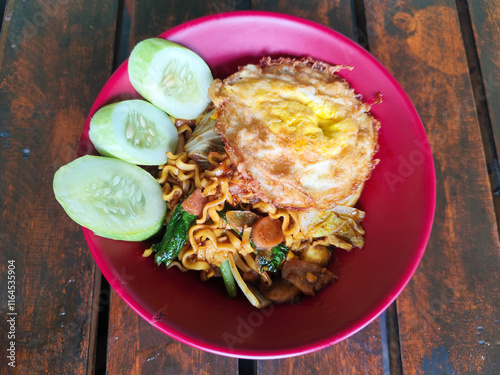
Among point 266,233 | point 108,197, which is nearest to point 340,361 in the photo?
point 266,233

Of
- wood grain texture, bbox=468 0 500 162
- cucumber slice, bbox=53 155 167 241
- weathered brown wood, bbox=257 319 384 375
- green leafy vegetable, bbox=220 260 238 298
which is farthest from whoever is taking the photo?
wood grain texture, bbox=468 0 500 162

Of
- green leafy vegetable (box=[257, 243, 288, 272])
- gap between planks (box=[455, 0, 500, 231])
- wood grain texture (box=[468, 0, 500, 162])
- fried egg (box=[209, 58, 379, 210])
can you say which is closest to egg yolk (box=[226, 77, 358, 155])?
fried egg (box=[209, 58, 379, 210])

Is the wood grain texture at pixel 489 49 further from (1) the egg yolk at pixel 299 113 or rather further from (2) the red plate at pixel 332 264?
(1) the egg yolk at pixel 299 113

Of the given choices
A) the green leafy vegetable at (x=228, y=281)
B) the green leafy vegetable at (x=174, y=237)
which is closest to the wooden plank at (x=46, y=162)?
the green leafy vegetable at (x=174, y=237)

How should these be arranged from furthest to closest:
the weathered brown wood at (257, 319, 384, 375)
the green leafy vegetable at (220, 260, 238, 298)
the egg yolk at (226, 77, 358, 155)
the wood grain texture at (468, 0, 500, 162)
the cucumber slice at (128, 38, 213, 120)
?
1. the wood grain texture at (468, 0, 500, 162)
2. the weathered brown wood at (257, 319, 384, 375)
3. the green leafy vegetable at (220, 260, 238, 298)
4. the cucumber slice at (128, 38, 213, 120)
5. the egg yolk at (226, 77, 358, 155)

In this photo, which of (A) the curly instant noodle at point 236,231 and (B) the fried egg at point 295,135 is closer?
(B) the fried egg at point 295,135

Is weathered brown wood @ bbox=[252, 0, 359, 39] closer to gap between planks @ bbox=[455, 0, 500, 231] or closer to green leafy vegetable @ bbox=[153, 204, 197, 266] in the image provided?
gap between planks @ bbox=[455, 0, 500, 231]
